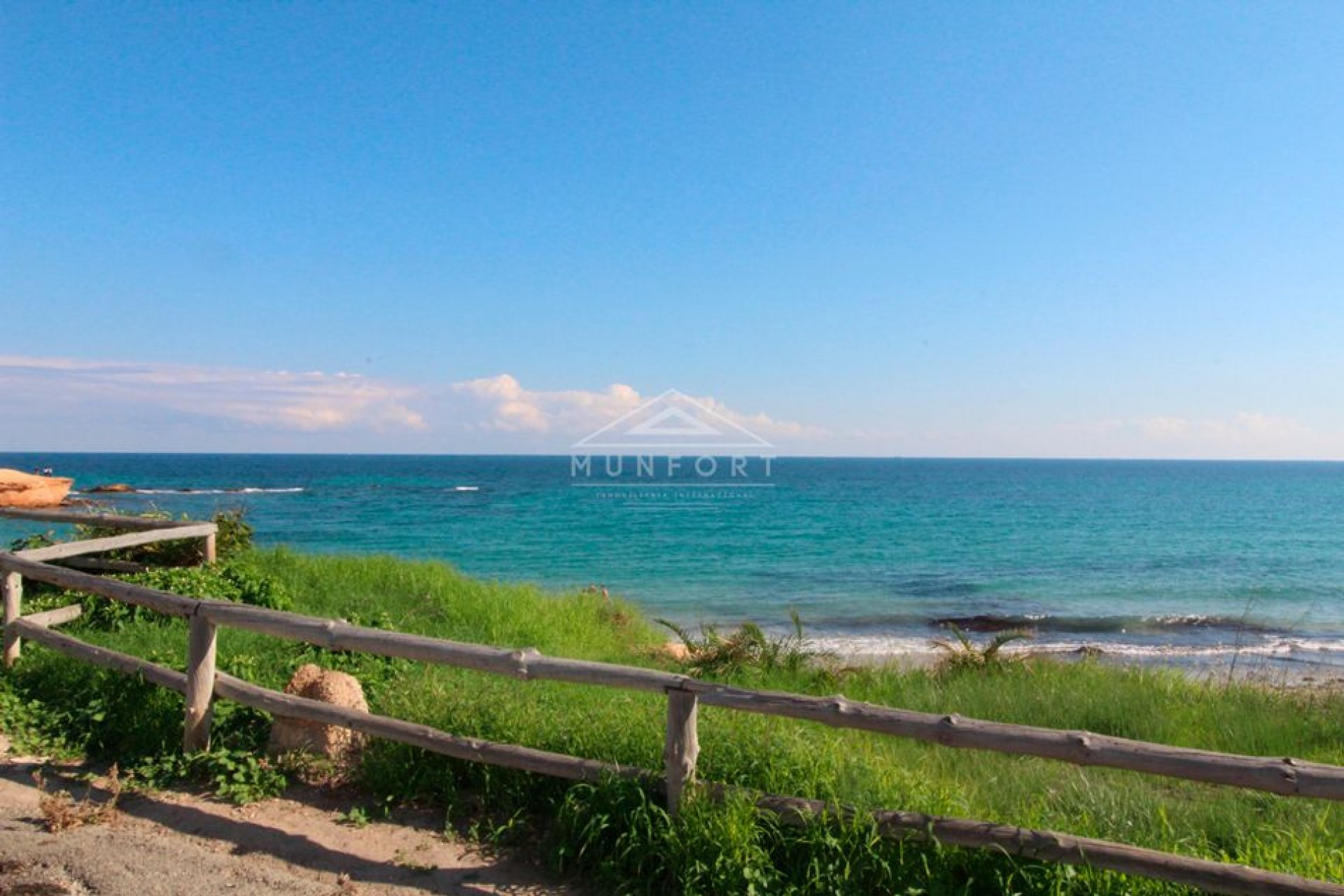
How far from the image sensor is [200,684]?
19.4 ft

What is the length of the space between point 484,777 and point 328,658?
296 cm

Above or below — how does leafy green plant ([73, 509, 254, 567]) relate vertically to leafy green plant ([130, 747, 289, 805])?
above

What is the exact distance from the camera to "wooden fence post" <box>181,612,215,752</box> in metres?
5.84

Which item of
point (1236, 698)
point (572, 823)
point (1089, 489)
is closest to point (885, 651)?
point (1236, 698)

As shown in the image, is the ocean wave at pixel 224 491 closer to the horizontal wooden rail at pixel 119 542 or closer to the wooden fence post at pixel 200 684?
the horizontal wooden rail at pixel 119 542

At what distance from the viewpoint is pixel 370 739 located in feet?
19.1

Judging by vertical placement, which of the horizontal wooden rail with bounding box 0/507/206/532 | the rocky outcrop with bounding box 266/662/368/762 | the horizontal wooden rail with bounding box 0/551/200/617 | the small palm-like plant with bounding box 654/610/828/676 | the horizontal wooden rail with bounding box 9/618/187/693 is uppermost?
the horizontal wooden rail with bounding box 0/507/206/532

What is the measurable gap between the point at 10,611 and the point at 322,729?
179 inches

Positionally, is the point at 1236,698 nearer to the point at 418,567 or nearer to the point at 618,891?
the point at 618,891

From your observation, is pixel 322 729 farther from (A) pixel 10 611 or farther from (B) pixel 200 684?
(A) pixel 10 611

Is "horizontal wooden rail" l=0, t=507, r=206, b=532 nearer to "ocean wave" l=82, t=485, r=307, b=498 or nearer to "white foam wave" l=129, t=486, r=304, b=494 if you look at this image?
"ocean wave" l=82, t=485, r=307, b=498

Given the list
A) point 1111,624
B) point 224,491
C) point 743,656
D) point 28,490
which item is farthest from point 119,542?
point 224,491

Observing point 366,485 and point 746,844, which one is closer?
point 746,844

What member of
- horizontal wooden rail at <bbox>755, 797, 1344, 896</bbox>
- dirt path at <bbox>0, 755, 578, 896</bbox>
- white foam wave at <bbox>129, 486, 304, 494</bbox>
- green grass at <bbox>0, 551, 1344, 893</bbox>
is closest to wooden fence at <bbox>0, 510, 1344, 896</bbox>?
horizontal wooden rail at <bbox>755, 797, 1344, 896</bbox>
